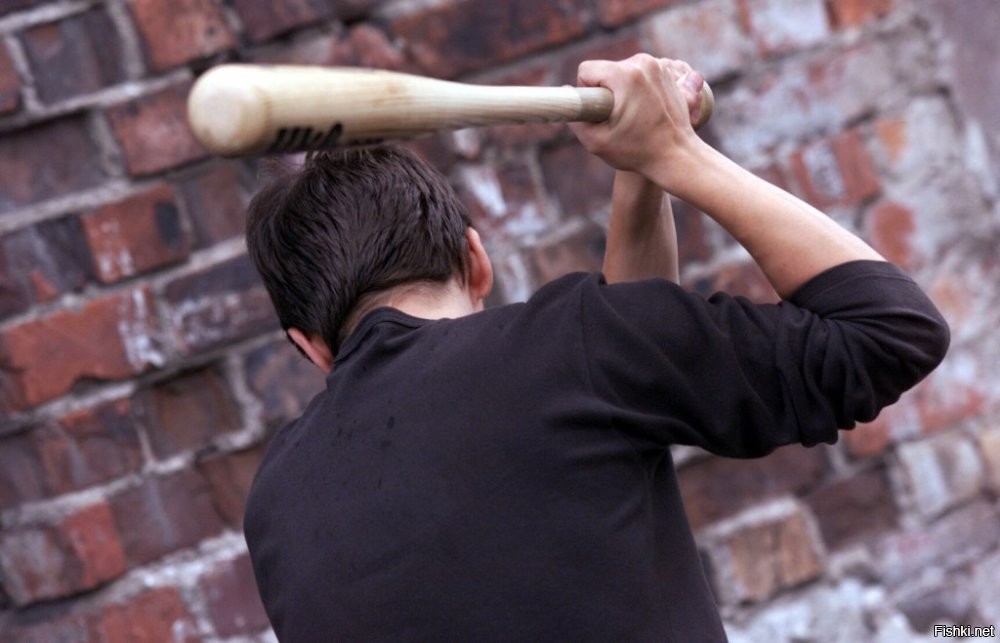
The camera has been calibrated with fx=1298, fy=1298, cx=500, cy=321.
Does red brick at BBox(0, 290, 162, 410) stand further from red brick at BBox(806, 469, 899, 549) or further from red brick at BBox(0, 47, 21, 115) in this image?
red brick at BBox(806, 469, 899, 549)

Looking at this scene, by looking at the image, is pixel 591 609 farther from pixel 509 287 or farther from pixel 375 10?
pixel 375 10

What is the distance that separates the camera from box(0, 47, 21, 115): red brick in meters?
1.72

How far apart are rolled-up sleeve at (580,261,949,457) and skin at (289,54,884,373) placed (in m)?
0.06

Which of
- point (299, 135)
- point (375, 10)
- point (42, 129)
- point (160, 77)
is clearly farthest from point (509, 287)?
point (299, 135)

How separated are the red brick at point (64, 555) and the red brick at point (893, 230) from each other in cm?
117

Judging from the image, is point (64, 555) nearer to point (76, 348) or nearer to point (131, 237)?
point (76, 348)

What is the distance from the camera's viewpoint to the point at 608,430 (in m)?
1.14

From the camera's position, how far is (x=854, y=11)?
6.42 feet

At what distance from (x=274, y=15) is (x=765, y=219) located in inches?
32.9

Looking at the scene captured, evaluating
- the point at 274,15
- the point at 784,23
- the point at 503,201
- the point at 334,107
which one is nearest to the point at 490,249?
the point at 503,201

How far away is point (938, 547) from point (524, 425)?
3.50 ft

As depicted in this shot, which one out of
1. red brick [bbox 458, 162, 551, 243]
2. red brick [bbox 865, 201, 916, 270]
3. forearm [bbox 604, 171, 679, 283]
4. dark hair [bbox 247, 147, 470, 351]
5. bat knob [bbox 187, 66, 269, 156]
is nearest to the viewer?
bat knob [bbox 187, 66, 269, 156]

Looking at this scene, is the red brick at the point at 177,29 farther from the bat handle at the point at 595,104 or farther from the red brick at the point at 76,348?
the bat handle at the point at 595,104

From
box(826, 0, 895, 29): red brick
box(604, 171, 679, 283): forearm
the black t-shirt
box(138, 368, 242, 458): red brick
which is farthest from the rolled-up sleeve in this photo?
box(826, 0, 895, 29): red brick
